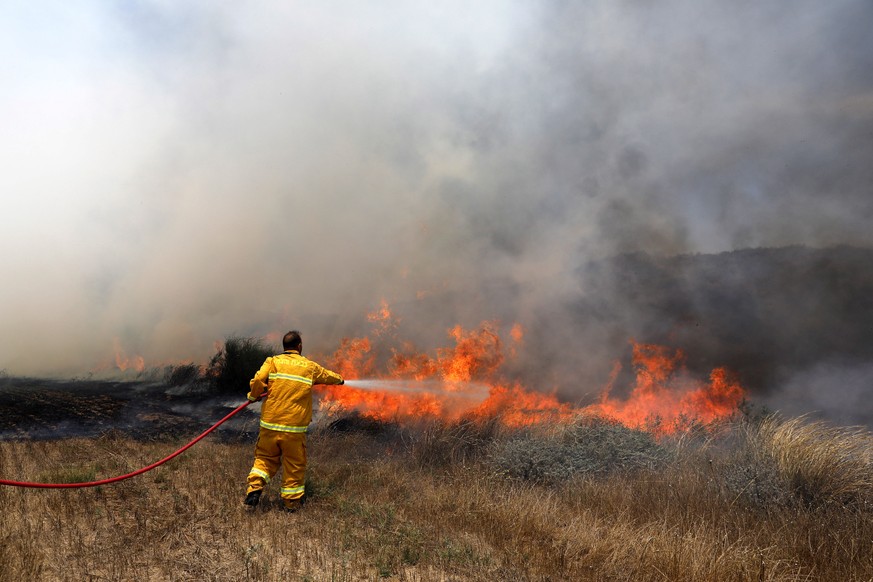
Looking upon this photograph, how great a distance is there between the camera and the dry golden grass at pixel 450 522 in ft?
13.8

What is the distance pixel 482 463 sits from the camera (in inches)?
317

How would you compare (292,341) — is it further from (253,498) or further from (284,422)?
(253,498)

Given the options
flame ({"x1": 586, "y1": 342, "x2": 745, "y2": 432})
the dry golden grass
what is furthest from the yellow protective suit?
flame ({"x1": 586, "y1": 342, "x2": 745, "y2": 432})

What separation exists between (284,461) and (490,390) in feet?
26.0

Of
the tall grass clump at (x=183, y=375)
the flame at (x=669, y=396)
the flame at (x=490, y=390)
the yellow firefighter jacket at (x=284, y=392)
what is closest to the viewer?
the yellow firefighter jacket at (x=284, y=392)

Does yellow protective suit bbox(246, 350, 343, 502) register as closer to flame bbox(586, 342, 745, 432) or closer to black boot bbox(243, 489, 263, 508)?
black boot bbox(243, 489, 263, 508)

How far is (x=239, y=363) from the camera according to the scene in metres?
17.4

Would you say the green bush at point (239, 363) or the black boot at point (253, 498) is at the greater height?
the green bush at point (239, 363)

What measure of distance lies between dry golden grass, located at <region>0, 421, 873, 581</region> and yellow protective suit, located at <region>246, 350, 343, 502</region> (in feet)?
1.33

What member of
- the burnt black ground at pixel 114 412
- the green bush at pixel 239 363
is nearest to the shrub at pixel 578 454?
the burnt black ground at pixel 114 412

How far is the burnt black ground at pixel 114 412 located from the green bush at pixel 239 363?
70 centimetres

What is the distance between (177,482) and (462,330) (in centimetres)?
1089

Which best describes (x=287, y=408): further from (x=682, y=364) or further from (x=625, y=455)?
(x=682, y=364)

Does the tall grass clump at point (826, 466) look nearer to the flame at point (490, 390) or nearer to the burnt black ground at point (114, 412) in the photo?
the flame at point (490, 390)
